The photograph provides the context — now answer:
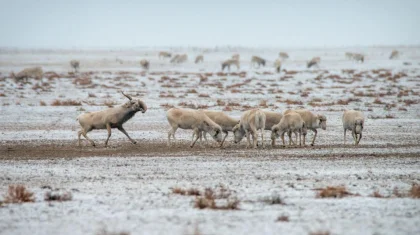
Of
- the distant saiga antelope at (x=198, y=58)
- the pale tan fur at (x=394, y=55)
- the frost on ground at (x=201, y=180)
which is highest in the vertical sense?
the frost on ground at (x=201, y=180)

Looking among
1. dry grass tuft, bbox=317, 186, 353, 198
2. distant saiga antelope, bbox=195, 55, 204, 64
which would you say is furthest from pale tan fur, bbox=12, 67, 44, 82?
dry grass tuft, bbox=317, 186, 353, 198

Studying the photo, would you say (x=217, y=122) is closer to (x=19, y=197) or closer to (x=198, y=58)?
(x=19, y=197)

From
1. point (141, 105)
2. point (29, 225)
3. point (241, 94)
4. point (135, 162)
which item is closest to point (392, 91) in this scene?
point (241, 94)

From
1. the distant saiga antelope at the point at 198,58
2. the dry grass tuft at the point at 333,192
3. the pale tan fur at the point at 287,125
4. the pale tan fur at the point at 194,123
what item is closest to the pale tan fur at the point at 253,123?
the pale tan fur at the point at 287,125

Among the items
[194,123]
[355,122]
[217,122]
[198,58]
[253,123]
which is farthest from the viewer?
[198,58]

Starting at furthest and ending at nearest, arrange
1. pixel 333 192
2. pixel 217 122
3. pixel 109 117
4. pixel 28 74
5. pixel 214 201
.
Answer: pixel 28 74 < pixel 217 122 < pixel 109 117 < pixel 333 192 < pixel 214 201

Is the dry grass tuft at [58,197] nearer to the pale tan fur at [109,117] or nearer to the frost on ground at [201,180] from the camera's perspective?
the frost on ground at [201,180]

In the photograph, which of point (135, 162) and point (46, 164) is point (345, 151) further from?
point (46, 164)

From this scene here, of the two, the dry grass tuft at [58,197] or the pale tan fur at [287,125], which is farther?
the pale tan fur at [287,125]

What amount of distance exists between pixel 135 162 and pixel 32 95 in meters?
21.7

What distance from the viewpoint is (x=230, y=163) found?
48.9 feet

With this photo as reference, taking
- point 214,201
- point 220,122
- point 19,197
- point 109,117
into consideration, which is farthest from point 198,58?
point 214,201

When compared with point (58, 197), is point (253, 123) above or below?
above

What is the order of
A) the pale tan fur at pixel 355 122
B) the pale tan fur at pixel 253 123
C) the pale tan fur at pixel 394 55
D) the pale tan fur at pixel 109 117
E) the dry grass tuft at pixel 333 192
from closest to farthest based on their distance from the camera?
the dry grass tuft at pixel 333 192 → the pale tan fur at pixel 253 123 → the pale tan fur at pixel 355 122 → the pale tan fur at pixel 109 117 → the pale tan fur at pixel 394 55
